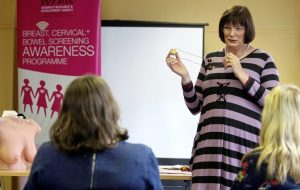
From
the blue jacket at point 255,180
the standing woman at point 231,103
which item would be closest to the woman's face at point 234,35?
the standing woman at point 231,103

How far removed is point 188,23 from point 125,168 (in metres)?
3.43

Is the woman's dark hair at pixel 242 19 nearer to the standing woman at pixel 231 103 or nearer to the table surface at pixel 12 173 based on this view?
the standing woman at pixel 231 103

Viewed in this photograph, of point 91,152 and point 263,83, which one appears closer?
point 91,152

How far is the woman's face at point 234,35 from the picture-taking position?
2.46m

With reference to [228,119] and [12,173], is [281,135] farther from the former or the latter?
[12,173]

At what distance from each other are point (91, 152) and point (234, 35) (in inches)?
41.4

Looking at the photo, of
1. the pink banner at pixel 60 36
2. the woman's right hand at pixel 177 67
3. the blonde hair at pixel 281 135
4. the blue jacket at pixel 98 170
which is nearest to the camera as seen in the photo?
the blue jacket at pixel 98 170

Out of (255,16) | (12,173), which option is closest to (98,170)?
(12,173)

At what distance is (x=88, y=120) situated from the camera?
5.54ft

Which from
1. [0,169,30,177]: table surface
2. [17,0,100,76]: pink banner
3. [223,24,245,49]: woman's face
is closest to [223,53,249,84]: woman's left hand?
[223,24,245,49]: woman's face

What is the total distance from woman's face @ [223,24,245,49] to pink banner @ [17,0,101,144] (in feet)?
7.23

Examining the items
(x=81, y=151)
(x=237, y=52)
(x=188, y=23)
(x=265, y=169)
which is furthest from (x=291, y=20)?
(x=81, y=151)

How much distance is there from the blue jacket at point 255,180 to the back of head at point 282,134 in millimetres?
22

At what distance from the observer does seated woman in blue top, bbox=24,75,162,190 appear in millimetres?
1681
